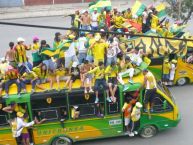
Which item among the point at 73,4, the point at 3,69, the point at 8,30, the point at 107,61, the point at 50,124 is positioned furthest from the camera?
the point at 73,4

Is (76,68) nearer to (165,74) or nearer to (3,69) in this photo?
(3,69)

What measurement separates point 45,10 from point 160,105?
1915cm

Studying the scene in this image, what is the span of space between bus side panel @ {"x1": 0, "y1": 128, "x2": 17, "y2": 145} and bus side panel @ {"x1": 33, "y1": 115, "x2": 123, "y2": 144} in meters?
0.61

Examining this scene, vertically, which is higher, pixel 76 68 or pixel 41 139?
pixel 76 68

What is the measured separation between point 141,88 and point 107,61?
1905 mm

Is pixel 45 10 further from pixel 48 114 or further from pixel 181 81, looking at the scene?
pixel 48 114

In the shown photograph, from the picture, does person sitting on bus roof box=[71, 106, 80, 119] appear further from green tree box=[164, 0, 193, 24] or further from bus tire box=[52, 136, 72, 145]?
green tree box=[164, 0, 193, 24]

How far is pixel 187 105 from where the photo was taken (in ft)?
41.7

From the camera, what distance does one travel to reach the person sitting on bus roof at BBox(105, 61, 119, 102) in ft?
31.9

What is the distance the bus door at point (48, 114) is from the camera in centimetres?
953

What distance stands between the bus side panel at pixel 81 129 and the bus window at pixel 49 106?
27 cm

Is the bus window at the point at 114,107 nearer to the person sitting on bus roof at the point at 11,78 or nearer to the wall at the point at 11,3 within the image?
the person sitting on bus roof at the point at 11,78

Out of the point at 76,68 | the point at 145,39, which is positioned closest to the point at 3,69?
the point at 76,68

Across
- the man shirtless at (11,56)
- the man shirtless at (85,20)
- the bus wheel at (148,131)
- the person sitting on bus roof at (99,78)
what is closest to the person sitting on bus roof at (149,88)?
the bus wheel at (148,131)
